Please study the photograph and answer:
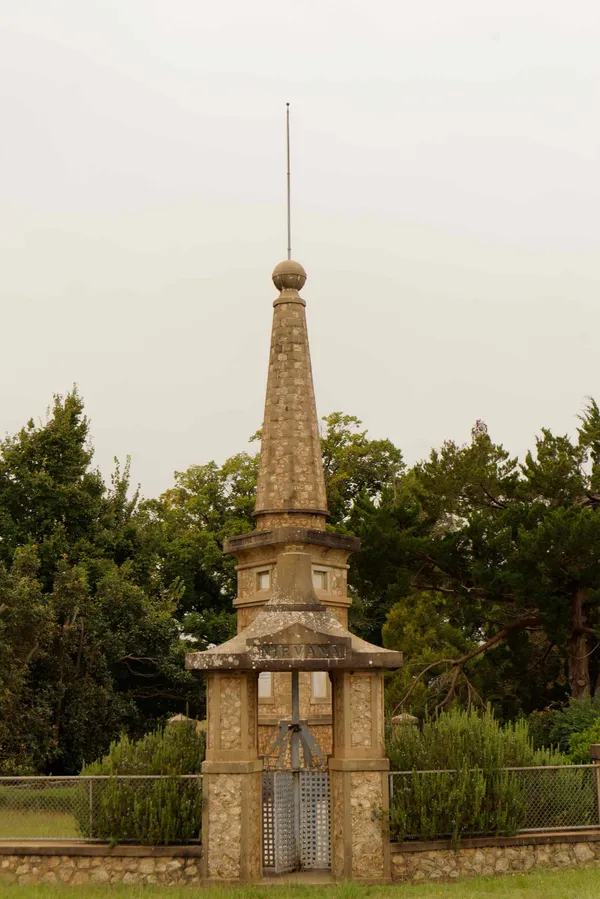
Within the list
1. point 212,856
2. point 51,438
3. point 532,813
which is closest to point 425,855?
point 532,813

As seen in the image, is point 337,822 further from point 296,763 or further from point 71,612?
point 71,612

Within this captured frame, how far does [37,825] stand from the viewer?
1448 centimetres

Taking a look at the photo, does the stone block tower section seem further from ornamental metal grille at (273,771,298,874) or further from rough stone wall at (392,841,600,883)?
rough stone wall at (392,841,600,883)

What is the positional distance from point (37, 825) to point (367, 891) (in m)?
5.17


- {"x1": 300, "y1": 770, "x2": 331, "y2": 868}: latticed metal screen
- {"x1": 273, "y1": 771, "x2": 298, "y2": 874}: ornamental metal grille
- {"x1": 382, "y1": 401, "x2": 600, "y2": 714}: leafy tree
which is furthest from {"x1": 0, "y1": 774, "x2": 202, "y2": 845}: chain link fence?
{"x1": 382, "y1": 401, "x2": 600, "y2": 714}: leafy tree

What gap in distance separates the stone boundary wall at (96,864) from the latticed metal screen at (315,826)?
4.87ft

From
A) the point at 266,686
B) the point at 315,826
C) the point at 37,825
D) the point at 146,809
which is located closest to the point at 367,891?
the point at 315,826


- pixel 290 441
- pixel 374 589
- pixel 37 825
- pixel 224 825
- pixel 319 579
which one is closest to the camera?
pixel 224 825

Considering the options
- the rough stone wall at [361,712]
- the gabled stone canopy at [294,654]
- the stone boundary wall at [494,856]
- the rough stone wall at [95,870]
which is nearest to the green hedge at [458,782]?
the stone boundary wall at [494,856]

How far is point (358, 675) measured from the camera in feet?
45.2

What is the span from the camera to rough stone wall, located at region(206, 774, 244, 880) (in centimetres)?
1320

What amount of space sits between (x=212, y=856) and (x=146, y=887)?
95cm

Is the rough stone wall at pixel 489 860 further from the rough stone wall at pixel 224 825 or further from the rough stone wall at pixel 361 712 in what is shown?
the rough stone wall at pixel 224 825

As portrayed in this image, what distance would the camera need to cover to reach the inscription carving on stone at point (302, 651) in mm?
13375
